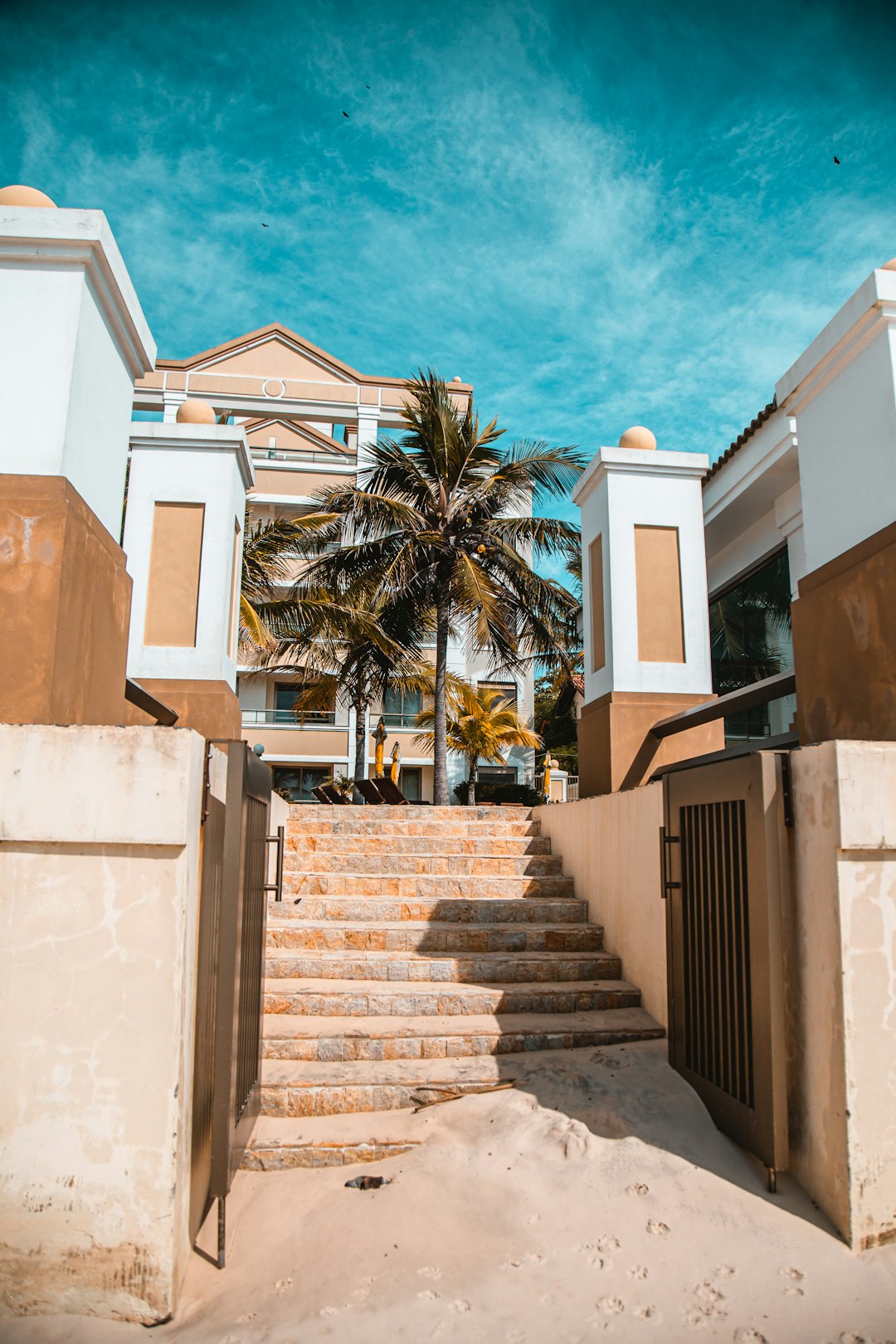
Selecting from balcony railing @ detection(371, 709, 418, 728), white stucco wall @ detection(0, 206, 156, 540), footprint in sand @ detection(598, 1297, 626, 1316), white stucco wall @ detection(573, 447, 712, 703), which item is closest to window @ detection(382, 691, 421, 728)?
balcony railing @ detection(371, 709, 418, 728)

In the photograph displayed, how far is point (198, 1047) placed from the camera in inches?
137

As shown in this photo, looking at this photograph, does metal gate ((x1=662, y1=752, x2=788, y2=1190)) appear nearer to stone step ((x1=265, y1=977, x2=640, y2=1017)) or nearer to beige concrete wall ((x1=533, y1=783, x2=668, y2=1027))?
beige concrete wall ((x1=533, y1=783, x2=668, y2=1027))

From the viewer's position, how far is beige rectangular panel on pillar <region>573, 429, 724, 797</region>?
8812 mm

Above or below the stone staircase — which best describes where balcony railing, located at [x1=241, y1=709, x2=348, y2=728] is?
above

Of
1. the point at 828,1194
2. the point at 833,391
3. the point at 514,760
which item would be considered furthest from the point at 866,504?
the point at 514,760

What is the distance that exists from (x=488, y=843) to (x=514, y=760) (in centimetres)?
2203

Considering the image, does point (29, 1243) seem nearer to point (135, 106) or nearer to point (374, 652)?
point (135, 106)

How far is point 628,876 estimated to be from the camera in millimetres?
6473

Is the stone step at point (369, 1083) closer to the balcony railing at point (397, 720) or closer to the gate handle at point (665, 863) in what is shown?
the gate handle at point (665, 863)

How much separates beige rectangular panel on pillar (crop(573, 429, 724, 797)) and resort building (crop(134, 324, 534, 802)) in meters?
20.3

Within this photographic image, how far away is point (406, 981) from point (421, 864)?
1.98 m

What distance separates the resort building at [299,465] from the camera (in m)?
30.6

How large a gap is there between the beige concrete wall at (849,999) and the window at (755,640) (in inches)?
264

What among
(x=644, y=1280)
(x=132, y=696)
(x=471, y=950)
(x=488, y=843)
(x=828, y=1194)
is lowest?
(x=644, y=1280)
